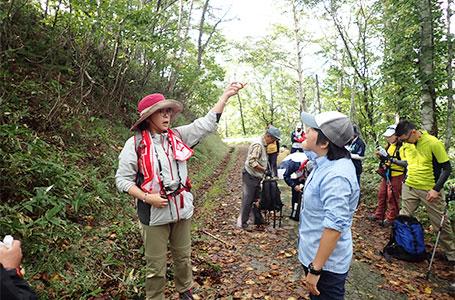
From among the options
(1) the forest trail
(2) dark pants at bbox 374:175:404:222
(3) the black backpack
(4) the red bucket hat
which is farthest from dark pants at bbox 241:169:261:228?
(4) the red bucket hat

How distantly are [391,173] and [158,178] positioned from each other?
6.13m

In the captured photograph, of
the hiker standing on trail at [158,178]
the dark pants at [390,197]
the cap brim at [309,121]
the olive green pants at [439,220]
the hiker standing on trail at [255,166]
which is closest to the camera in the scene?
the cap brim at [309,121]

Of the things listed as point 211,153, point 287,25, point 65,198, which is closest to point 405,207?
point 65,198

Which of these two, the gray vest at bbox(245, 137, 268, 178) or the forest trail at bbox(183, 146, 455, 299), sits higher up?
the gray vest at bbox(245, 137, 268, 178)

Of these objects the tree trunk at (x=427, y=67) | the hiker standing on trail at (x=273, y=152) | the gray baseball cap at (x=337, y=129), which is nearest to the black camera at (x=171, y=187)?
the gray baseball cap at (x=337, y=129)

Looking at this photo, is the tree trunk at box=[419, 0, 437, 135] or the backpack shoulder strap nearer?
the backpack shoulder strap

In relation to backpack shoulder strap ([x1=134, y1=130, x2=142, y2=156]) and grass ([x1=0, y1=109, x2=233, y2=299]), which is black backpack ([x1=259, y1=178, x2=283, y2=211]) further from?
backpack shoulder strap ([x1=134, y1=130, x2=142, y2=156])

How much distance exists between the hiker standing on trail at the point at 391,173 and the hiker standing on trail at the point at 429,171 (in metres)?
1.05

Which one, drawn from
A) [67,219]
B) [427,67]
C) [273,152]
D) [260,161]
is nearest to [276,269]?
[260,161]

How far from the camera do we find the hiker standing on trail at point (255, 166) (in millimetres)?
6184

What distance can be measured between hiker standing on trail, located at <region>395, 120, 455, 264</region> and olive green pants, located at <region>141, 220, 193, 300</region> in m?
4.34

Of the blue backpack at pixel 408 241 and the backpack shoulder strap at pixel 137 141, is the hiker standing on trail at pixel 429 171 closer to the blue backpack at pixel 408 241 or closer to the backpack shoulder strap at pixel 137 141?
the blue backpack at pixel 408 241

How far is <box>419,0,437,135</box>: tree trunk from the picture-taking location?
716 cm

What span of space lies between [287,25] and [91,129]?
18215mm
